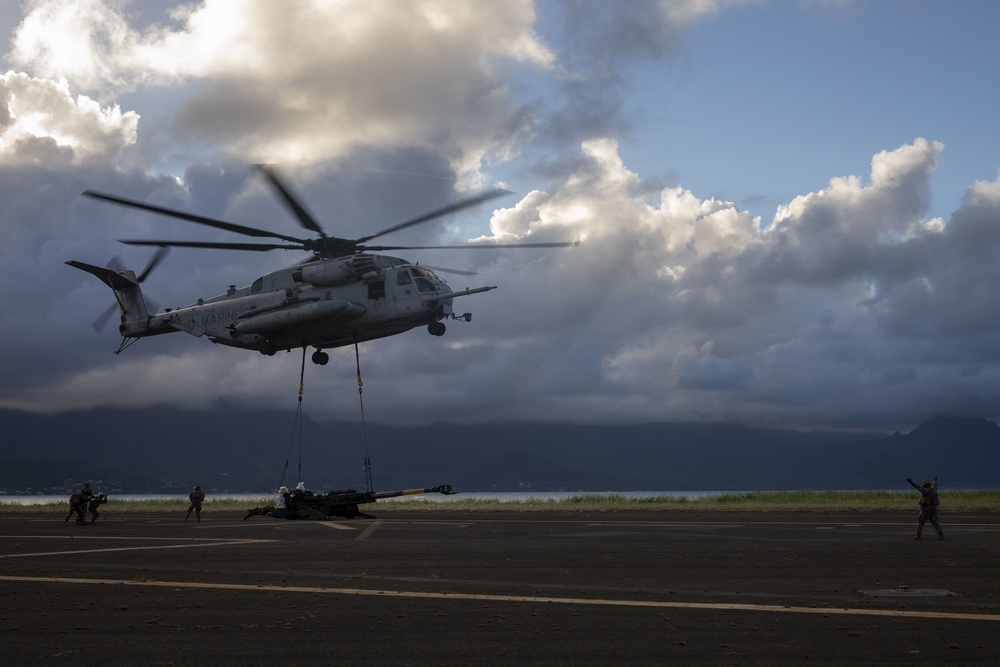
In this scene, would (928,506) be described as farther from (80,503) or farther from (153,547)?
(80,503)

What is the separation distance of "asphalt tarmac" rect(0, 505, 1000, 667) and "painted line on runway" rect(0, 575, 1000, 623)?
5 centimetres

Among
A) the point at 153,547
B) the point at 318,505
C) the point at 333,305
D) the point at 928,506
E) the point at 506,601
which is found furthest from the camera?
the point at 333,305

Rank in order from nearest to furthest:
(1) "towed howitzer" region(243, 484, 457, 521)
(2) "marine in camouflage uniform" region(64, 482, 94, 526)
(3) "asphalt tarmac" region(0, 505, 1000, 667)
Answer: (3) "asphalt tarmac" region(0, 505, 1000, 667), (1) "towed howitzer" region(243, 484, 457, 521), (2) "marine in camouflage uniform" region(64, 482, 94, 526)

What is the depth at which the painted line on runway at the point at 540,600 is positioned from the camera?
12711 millimetres

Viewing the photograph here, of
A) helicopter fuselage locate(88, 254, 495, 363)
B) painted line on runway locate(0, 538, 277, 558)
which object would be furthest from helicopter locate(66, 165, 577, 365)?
painted line on runway locate(0, 538, 277, 558)

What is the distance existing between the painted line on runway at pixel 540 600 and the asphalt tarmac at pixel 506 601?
5 cm

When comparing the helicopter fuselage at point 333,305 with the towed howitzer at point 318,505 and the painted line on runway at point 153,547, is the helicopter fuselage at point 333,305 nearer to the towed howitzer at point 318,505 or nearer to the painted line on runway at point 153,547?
the towed howitzer at point 318,505

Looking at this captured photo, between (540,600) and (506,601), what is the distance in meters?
0.49

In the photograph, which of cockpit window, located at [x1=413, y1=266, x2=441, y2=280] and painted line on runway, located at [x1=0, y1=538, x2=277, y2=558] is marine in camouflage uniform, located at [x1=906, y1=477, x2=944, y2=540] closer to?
painted line on runway, located at [x1=0, y1=538, x2=277, y2=558]

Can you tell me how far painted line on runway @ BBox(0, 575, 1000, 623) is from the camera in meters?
12.7

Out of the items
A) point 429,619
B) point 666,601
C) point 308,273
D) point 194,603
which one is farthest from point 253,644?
point 308,273

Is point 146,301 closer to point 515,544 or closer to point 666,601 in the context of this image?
point 515,544

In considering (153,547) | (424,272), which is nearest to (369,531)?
(153,547)

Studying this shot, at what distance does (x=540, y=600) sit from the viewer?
→ 1438 cm
